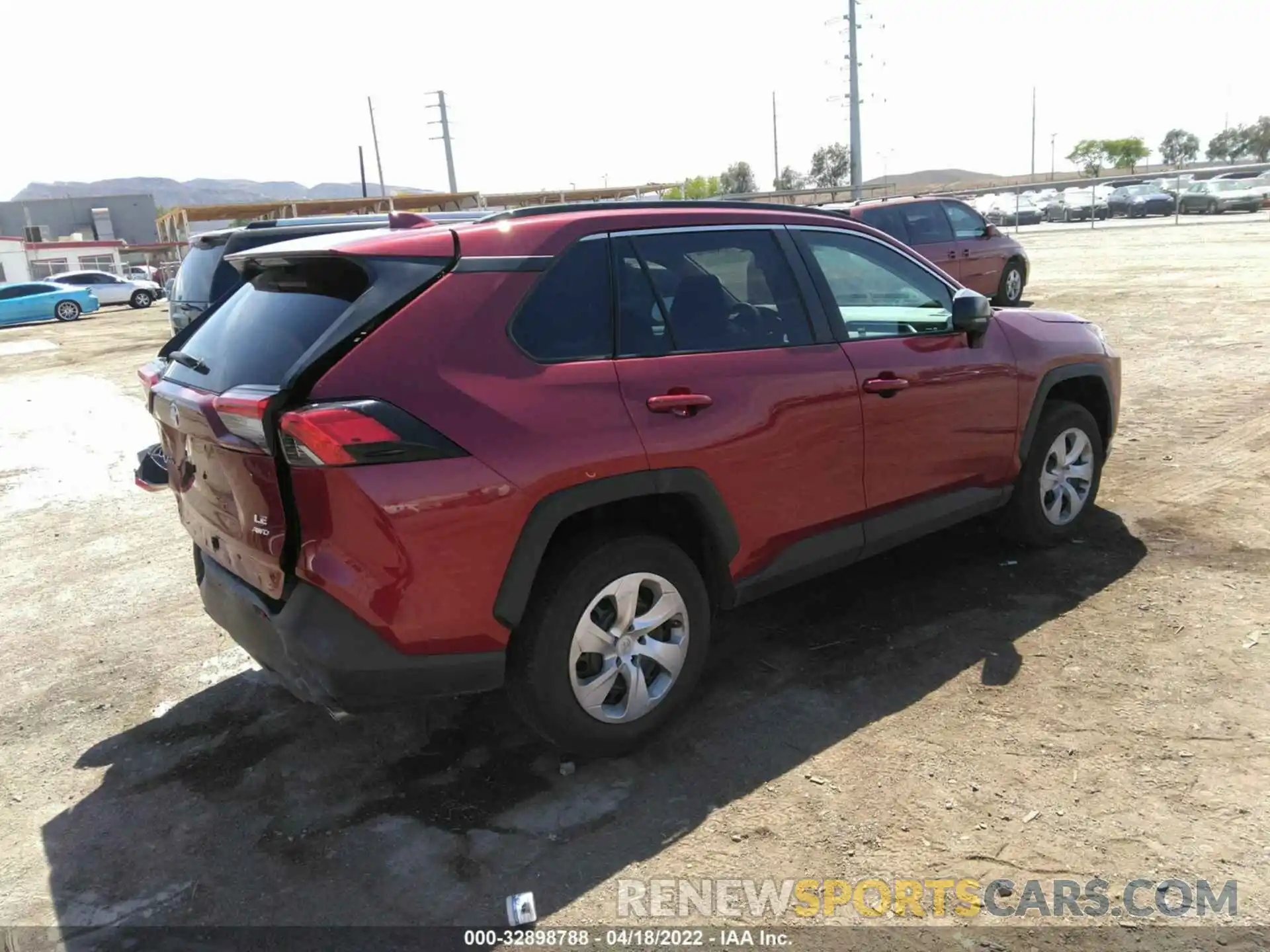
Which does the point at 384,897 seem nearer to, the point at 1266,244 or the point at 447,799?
the point at 447,799

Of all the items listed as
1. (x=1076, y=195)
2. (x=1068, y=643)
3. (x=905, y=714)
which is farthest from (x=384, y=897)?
(x=1076, y=195)

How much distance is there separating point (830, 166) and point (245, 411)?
324ft

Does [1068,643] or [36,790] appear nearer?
[36,790]

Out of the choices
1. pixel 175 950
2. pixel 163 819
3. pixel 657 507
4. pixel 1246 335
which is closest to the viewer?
pixel 175 950

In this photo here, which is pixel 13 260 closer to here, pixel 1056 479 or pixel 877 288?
pixel 877 288

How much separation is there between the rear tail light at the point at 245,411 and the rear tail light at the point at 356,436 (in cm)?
9

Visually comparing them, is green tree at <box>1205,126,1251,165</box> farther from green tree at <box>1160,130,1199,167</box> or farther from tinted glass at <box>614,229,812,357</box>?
tinted glass at <box>614,229,812,357</box>

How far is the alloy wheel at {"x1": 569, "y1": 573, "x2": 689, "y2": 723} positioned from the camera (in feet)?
10.6

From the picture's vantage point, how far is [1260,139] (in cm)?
9125

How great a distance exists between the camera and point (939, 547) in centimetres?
522

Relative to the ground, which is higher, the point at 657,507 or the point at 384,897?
the point at 657,507

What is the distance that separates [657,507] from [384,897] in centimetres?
151

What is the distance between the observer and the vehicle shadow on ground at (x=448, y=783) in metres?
2.83

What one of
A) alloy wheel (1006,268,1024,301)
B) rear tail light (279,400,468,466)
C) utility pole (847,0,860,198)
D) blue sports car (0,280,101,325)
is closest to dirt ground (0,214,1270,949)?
rear tail light (279,400,468,466)
